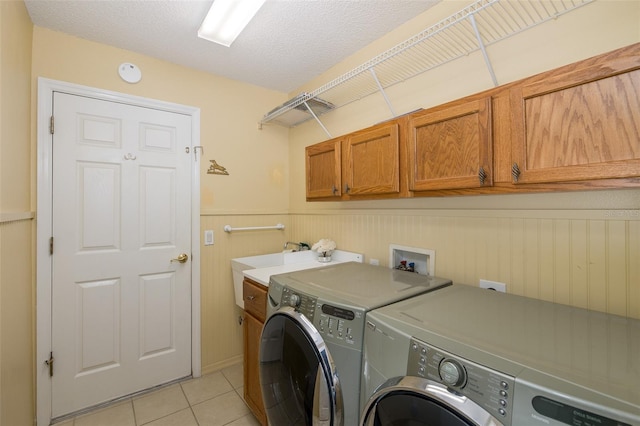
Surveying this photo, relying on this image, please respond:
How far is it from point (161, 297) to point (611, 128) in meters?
2.66

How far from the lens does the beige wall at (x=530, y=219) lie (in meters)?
1.04

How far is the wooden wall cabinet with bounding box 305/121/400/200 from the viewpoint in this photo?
1.48 meters

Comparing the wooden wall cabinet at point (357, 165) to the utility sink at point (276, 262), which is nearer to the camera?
the wooden wall cabinet at point (357, 165)

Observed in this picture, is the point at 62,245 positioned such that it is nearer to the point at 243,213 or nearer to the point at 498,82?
the point at 243,213

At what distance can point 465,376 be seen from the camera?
68 centimetres

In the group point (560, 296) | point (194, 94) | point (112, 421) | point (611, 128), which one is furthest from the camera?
point (194, 94)

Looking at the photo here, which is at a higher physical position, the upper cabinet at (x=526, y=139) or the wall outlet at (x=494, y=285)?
the upper cabinet at (x=526, y=139)

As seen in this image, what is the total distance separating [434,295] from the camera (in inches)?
47.3

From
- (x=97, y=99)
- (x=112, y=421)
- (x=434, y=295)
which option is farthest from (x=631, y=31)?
(x=112, y=421)

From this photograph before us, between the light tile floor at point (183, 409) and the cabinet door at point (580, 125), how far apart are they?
212 centimetres

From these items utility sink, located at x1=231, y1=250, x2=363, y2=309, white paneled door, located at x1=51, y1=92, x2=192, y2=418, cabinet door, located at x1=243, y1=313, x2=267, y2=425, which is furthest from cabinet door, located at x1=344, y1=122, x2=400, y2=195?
white paneled door, located at x1=51, y1=92, x2=192, y2=418

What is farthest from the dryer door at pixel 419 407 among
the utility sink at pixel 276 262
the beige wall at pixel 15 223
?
the beige wall at pixel 15 223

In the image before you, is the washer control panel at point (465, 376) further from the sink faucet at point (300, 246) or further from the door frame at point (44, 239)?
the door frame at point (44, 239)

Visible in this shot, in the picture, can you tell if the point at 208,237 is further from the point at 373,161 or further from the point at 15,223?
the point at 373,161
